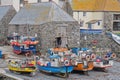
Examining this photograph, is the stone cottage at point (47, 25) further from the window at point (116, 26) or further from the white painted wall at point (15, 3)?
the window at point (116, 26)

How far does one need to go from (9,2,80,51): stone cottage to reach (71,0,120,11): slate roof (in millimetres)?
13174

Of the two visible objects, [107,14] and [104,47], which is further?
[107,14]

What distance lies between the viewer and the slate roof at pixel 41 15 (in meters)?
40.8

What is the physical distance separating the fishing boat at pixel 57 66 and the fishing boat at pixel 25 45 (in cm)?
661

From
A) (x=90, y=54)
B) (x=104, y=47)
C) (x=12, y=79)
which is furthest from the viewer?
(x=104, y=47)

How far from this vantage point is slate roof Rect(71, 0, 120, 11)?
54.8m

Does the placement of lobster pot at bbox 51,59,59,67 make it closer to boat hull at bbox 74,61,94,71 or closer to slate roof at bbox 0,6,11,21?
boat hull at bbox 74,61,94,71

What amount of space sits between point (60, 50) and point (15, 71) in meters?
6.08

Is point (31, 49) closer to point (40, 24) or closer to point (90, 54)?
point (40, 24)

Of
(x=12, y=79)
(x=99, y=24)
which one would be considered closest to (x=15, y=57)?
(x=12, y=79)

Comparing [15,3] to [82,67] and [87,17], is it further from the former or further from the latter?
[82,67]

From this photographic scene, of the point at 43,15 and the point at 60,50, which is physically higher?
the point at 43,15

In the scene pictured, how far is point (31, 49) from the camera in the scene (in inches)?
1539

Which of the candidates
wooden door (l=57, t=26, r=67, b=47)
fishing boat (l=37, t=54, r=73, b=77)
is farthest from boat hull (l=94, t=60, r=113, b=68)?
wooden door (l=57, t=26, r=67, b=47)
